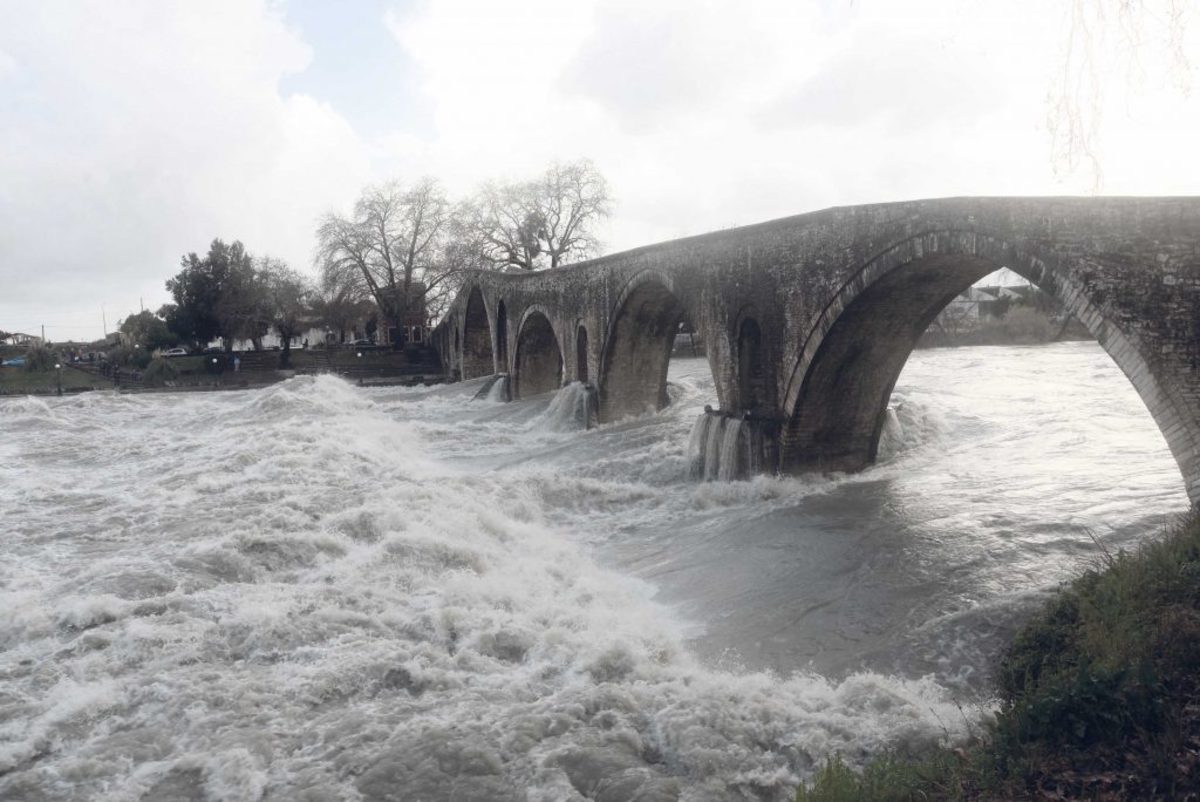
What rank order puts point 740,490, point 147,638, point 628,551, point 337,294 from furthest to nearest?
point 337,294 → point 740,490 → point 628,551 → point 147,638

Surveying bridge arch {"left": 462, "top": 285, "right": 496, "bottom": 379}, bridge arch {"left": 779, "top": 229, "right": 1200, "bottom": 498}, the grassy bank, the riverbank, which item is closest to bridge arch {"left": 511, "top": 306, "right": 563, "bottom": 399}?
bridge arch {"left": 462, "top": 285, "right": 496, "bottom": 379}

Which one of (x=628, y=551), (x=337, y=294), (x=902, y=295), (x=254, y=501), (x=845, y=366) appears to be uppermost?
(x=337, y=294)

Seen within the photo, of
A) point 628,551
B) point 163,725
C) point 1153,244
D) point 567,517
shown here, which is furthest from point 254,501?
point 1153,244

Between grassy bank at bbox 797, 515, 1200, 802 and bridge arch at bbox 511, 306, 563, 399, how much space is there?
92.2 ft

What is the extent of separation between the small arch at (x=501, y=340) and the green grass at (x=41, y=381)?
2072cm

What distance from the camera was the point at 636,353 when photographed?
78.2 feet

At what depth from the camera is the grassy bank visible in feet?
13.3

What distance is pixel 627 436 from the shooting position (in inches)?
795

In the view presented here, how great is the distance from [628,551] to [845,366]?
17.5ft

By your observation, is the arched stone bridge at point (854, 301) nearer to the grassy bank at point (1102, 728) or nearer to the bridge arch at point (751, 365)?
the bridge arch at point (751, 365)

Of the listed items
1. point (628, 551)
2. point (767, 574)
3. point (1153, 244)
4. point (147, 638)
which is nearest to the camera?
point (147, 638)

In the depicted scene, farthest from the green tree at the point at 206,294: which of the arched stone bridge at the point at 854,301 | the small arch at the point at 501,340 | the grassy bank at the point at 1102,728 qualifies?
the grassy bank at the point at 1102,728

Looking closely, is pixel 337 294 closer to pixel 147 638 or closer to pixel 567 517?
pixel 567 517

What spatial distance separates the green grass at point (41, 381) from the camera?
42.5 m
